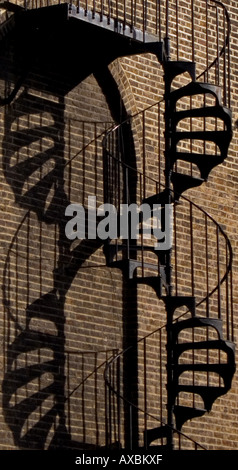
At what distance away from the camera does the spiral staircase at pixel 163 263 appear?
18062 mm

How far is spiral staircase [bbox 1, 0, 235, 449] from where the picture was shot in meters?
18.1

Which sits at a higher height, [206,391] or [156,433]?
[206,391]

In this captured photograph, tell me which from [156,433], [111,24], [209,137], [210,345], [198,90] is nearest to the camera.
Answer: [156,433]

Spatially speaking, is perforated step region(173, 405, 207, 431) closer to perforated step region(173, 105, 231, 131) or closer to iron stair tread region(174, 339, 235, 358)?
iron stair tread region(174, 339, 235, 358)

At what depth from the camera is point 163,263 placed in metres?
18.5

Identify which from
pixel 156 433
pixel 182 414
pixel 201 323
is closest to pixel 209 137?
pixel 201 323

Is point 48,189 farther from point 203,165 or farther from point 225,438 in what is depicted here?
point 225,438

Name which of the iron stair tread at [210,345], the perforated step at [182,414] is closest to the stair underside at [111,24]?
the iron stair tread at [210,345]

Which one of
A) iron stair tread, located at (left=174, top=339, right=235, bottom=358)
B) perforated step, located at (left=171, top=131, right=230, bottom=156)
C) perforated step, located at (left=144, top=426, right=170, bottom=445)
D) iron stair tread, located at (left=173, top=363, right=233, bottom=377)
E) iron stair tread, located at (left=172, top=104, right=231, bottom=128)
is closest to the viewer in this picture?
perforated step, located at (left=144, top=426, right=170, bottom=445)

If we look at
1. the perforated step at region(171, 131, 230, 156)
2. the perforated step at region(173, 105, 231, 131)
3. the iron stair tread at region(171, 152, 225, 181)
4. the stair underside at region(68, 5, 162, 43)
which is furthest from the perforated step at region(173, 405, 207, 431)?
the stair underside at region(68, 5, 162, 43)

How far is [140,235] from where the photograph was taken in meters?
19.0

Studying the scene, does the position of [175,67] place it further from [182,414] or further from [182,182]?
[182,414]

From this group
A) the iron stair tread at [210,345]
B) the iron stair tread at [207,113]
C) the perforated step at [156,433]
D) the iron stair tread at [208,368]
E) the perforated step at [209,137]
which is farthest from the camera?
the perforated step at [209,137]

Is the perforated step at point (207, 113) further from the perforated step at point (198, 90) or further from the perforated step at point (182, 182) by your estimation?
the perforated step at point (182, 182)
